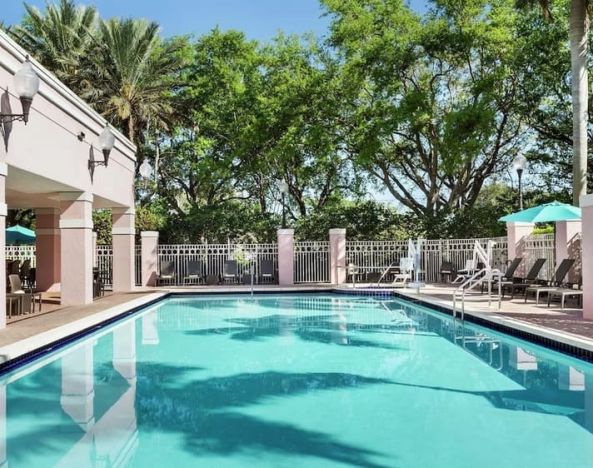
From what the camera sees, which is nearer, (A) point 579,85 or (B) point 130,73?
(A) point 579,85

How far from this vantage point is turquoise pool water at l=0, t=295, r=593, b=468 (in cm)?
440

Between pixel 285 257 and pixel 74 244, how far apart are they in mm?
9089

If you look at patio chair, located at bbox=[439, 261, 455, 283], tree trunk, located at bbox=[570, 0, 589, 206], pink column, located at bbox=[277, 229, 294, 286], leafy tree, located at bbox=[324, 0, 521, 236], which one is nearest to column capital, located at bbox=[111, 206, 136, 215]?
pink column, located at bbox=[277, 229, 294, 286]

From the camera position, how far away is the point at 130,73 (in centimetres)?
2200

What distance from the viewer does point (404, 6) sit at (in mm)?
20875

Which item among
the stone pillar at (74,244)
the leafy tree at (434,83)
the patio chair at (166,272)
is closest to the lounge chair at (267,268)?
the patio chair at (166,272)

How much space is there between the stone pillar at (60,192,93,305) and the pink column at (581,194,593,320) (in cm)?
1072

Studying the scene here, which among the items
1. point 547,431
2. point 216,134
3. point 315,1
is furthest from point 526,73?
point 547,431

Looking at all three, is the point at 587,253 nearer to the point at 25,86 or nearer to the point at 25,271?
the point at 25,86

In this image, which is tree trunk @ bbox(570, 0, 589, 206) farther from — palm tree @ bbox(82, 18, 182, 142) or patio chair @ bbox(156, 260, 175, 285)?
palm tree @ bbox(82, 18, 182, 142)

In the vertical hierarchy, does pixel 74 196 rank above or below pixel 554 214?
above

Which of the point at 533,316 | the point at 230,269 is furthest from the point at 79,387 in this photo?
the point at 230,269

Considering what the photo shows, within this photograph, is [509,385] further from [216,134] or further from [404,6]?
[216,134]

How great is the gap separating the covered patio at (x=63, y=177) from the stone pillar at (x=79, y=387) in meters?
1.83
